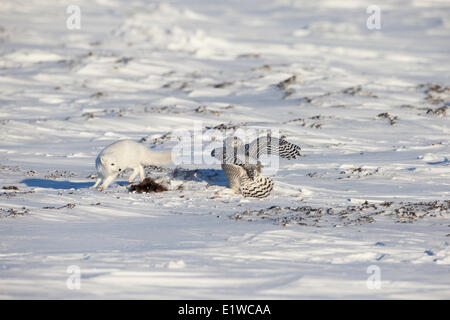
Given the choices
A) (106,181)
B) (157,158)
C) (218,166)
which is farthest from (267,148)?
(106,181)

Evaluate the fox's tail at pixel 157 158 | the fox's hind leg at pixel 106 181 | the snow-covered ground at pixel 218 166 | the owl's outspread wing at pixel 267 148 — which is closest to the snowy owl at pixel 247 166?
the owl's outspread wing at pixel 267 148

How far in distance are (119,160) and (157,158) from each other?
0.63 metres

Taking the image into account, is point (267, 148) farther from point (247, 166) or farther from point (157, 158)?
point (157, 158)

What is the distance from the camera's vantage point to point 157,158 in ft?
24.1


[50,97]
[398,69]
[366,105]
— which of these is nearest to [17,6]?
[50,97]

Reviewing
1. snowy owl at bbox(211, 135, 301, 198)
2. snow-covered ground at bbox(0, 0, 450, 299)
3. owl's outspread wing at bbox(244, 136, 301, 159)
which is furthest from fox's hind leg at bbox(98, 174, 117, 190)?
owl's outspread wing at bbox(244, 136, 301, 159)

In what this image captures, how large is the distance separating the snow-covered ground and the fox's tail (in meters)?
0.21

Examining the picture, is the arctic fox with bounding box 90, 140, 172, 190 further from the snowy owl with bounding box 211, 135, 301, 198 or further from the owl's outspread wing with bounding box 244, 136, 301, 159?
the owl's outspread wing with bounding box 244, 136, 301, 159

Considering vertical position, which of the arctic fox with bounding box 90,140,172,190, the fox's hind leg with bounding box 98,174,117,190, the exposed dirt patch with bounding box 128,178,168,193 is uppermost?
the arctic fox with bounding box 90,140,172,190

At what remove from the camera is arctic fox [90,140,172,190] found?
6.77m

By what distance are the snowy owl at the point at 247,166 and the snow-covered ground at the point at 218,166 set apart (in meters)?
0.17

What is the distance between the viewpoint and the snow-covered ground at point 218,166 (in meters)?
4.16

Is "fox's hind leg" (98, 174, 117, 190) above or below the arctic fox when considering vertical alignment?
below
